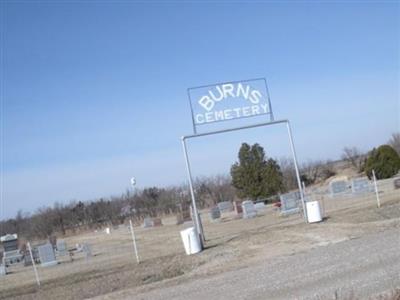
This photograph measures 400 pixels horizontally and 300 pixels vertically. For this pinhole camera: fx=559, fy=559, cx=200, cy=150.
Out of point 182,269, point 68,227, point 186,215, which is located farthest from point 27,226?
point 182,269

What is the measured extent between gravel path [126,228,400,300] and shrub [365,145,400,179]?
30.6 meters

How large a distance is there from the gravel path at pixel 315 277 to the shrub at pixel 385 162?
3064cm

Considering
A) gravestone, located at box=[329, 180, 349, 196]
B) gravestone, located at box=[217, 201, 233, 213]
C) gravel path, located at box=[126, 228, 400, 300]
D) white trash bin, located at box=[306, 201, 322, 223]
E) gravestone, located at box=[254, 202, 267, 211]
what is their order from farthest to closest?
gravestone, located at box=[217, 201, 233, 213]
gravestone, located at box=[254, 202, 267, 211]
gravestone, located at box=[329, 180, 349, 196]
white trash bin, located at box=[306, 201, 322, 223]
gravel path, located at box=[126, 228, 400, 300]

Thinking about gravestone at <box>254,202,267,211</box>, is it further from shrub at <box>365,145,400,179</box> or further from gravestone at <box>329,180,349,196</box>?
shrub at <box>365,145,400,179</box>

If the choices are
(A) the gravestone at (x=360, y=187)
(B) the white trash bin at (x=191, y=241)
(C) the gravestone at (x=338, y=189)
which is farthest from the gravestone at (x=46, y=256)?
(A) the gravestone at (x=360, y=187)

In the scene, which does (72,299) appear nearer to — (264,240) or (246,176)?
(264,240)

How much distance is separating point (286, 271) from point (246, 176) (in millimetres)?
32165

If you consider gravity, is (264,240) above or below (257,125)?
below

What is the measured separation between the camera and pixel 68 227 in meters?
74.1

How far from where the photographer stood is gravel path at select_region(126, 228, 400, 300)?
8966 millimetres

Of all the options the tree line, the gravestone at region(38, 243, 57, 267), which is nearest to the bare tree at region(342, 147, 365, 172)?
the tree line

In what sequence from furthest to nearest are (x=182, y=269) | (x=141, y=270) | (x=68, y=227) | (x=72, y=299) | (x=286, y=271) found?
(x=68, y=227)
(x=141, y=270)
(x=182, y=269)
(x=72, y=299)
(x=286, y=271)

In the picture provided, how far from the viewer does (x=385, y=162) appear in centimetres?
4394

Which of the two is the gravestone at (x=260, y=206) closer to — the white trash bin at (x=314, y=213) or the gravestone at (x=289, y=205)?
the gravestone at (x=289, y=205)
